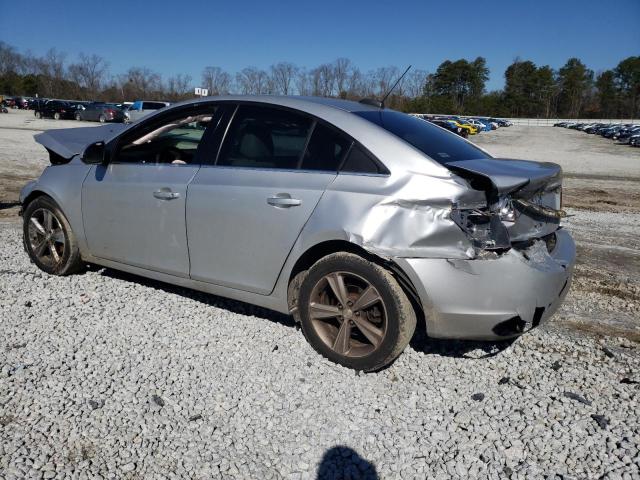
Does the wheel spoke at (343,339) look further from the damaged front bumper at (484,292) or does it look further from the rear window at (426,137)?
the rear window at (426,137)

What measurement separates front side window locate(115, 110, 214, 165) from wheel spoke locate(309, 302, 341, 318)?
1587 mm

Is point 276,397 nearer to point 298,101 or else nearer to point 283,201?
point 283,201

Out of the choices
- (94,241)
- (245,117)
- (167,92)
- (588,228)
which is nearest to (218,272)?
(245,117)

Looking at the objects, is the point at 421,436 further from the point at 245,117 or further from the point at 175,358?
the point at 245,117

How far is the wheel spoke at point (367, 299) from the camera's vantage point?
10.5ft

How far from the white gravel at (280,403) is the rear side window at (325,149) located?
4.18 ft

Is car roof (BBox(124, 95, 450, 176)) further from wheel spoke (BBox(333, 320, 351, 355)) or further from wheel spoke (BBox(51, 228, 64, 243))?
wheel spoke (BBox(51, 228, 64, 243))

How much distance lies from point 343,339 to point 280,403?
0.59 meters

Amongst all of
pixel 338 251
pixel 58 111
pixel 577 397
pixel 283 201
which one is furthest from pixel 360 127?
pixel 58 111

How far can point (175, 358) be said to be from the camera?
351 cm

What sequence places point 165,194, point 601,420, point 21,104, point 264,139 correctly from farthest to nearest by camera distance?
1. point 21,104
2. point 165,194
3. point 264,139
4. point 601,420

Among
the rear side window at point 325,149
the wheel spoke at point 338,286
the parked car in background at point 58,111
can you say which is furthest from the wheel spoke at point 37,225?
the parked car in background at point 58,111

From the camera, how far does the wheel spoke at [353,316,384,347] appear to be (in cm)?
324

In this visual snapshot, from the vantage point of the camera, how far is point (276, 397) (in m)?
3.10
